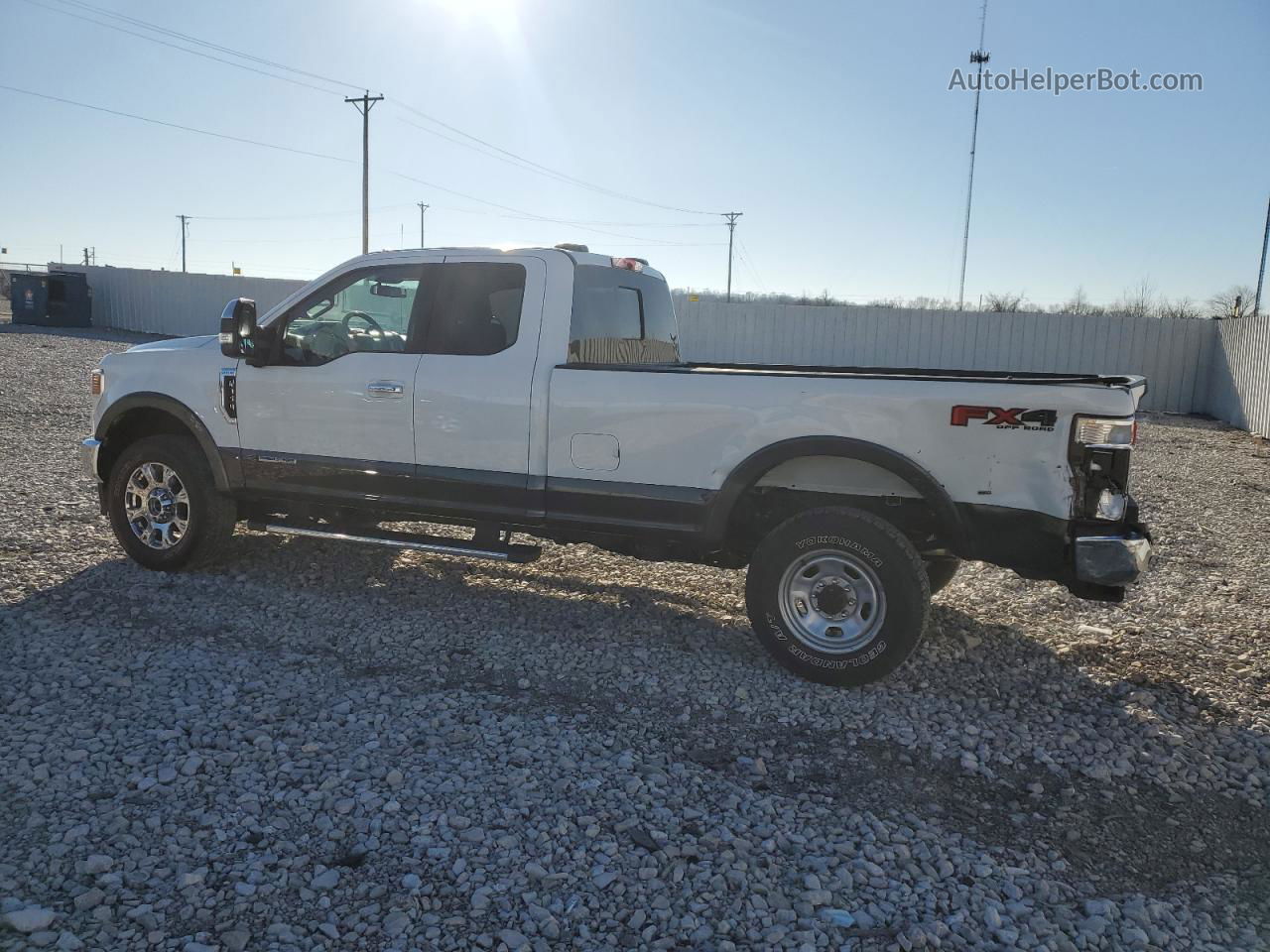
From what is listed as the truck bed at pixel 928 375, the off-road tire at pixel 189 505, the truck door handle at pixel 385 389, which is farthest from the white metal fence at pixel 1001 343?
the off-road tire at pixel 189 505

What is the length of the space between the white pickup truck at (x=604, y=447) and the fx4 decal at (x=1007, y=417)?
0.01 meters

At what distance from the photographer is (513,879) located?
296 centimetres

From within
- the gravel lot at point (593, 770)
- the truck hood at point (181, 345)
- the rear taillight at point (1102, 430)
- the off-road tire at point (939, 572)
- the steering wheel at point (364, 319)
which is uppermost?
the steering wheel at point (364, 319)

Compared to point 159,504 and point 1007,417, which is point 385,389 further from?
point 1007,417

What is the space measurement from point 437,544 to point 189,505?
70.7 inches

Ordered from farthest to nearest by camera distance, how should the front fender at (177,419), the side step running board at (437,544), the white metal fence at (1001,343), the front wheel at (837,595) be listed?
the white metal fence at (1001,343)
the front fender at (177,419)
the side step running board at (437,544)
the front wheel at (837,595)

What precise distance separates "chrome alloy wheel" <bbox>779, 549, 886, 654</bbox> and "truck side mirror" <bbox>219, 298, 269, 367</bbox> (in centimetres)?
345

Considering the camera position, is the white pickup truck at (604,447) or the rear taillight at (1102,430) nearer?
the rear taillight at (1102,430)

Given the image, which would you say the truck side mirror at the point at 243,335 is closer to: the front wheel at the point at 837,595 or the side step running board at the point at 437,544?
the side step running board at the point at 437,544

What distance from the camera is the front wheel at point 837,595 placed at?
447cm

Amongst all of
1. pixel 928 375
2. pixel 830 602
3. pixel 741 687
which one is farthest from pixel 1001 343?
pixel 741 687

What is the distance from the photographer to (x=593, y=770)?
371 centimetres

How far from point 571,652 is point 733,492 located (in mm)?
1218

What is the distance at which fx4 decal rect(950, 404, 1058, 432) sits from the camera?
4.20m
